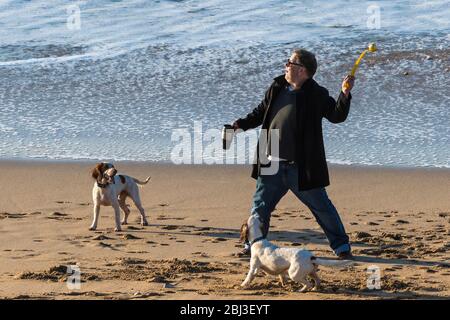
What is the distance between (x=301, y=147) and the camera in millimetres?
8367

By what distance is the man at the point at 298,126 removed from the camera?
8.32 m

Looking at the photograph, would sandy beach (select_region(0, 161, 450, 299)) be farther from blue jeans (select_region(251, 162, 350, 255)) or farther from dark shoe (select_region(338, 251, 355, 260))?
blue jeans (select_region(251, 162, 350, 255))

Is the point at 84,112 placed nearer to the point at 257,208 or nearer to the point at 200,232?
the point at 200,232

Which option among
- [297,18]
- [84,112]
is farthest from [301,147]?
[297,18]

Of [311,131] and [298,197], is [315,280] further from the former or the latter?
[311,131]

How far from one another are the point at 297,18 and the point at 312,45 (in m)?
2.08

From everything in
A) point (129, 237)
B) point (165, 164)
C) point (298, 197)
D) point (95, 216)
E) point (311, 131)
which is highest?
point (311, 131)

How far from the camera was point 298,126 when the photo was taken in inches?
328

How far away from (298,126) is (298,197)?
633 millimetres

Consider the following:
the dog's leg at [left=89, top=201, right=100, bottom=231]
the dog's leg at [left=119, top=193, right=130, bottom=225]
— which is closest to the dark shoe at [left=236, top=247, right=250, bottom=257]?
the dog's leg at [left=89, top=201, right=100, bottom=231]

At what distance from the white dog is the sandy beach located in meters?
0.12

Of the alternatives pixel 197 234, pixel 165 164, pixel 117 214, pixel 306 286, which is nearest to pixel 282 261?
pixel 306 286

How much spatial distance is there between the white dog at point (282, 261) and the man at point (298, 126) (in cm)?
51

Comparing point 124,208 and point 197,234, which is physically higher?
point 124,208
